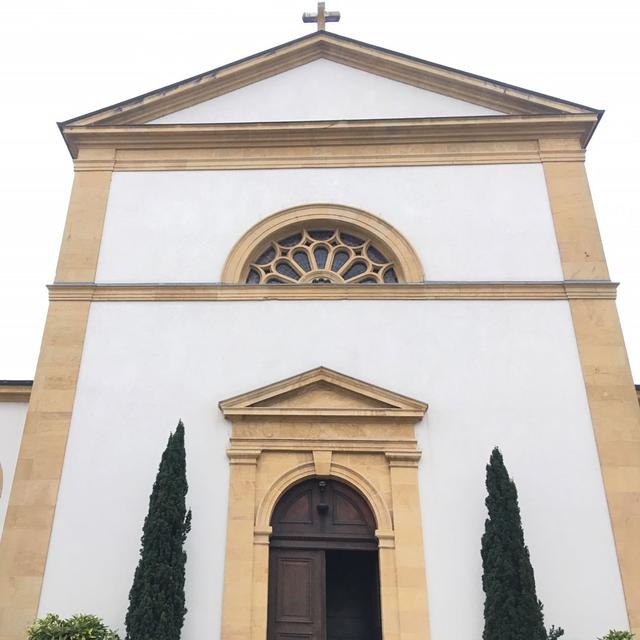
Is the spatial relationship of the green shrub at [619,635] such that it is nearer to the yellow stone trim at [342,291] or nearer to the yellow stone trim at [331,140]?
the yellow stone trim at [342,291]

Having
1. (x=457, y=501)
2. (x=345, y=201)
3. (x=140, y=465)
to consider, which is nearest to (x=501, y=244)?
(x=345, y=201)

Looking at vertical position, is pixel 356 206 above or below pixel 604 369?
above

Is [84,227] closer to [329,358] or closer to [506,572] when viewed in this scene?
[329,358]

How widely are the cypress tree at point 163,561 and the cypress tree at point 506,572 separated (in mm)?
3675

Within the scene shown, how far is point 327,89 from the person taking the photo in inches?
463

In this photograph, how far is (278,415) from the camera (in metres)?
8.99

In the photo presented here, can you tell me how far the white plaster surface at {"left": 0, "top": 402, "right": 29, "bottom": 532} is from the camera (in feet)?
32.6

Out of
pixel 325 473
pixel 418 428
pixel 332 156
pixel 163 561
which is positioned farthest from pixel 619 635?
pixel 332 156

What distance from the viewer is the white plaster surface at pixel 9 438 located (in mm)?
9938

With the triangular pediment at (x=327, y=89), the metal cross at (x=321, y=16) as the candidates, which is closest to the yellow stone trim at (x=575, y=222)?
the triangular pediment at (x=327, y=89)

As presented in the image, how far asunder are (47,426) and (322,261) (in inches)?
192

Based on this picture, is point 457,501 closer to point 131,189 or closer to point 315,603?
point 315,603

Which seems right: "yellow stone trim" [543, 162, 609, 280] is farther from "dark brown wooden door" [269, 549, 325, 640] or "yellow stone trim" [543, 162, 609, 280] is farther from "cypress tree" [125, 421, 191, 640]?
"cypress tree" [125, 421, 191, 640]

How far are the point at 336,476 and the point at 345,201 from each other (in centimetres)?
451
